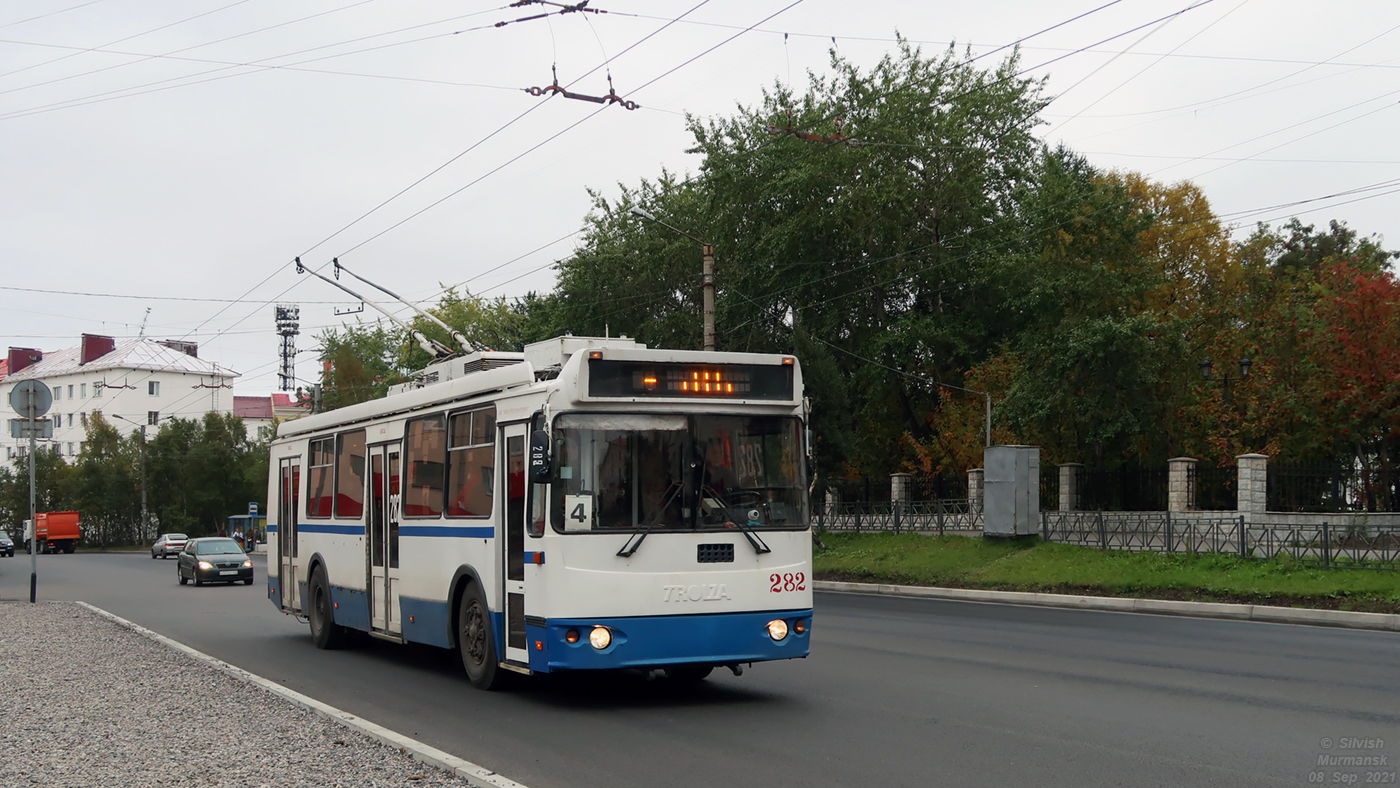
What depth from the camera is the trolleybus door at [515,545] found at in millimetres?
10680

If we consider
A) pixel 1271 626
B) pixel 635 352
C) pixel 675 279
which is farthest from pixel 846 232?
pixel 635 352

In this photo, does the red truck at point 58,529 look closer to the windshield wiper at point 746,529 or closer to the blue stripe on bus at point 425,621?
the blue stripe on bus at point 425,621

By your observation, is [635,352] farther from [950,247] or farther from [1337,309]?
[950,247]

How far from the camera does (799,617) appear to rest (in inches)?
427

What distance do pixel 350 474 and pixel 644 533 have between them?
629cm

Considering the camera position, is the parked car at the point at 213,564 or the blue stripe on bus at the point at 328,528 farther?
the parked car at the point at 213,564

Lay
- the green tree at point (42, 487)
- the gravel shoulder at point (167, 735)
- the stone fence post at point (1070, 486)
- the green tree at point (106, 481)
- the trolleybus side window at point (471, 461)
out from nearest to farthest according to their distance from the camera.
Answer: the gravel shoulder at point (167, 735)
the trolleybus side window at point (471, 461)
the stone fence post at point (1070, 486)
the green tree at point (106, 481)
the green tree at point (42, 487)

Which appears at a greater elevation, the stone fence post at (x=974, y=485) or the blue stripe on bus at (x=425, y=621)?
the stone fence post at (x=974, y=485)

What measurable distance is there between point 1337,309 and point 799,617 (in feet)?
90.0

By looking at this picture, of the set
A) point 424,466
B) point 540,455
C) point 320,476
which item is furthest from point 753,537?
point 320,476

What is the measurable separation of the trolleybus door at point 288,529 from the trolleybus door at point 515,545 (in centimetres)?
735

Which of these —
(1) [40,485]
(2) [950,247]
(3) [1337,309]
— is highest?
(2) [950,247]
